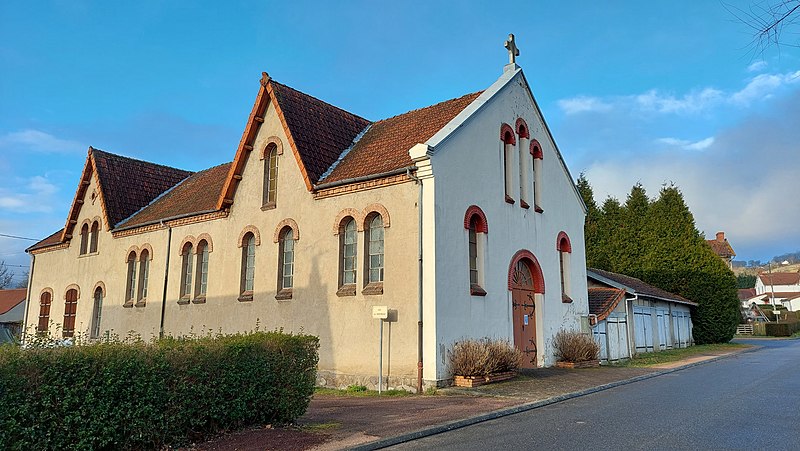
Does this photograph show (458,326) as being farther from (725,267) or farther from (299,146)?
(725,267)

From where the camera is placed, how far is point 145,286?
23406mm

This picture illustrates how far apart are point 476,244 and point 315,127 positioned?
22.8 feet

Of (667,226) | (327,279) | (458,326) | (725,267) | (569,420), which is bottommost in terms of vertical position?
(569,420)

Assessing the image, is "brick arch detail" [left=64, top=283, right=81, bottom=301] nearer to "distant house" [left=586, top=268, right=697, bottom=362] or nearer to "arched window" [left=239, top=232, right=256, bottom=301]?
"arched window" [left=239, top=232, right=256, bottom=301]

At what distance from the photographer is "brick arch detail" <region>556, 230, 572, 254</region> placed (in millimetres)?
20828

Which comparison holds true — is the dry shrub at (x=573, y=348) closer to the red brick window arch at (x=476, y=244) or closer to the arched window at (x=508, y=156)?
the red brick window arch at (x=476, y=244)

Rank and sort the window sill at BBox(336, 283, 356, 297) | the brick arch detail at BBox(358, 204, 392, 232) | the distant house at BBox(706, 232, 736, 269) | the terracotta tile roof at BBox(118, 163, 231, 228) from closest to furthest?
the brick arch detail at BBox(358, 204, 392, 232), the window sill at BBox(336, 283, 356, 297), the terracotta tile roof at BBox(118, 163, 231, 228), the distant house at BBox(706, 232, 736, 269)

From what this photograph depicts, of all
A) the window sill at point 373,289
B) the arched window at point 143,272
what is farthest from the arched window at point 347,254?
the arched window at point 143,272

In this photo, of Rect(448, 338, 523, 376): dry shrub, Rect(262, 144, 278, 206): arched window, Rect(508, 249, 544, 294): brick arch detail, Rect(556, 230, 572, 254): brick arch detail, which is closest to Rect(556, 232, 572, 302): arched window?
Rect(556, 230, 572, 254): brick arch detail

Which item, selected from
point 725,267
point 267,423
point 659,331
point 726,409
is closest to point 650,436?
point 726,409

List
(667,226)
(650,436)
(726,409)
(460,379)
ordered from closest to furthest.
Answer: (650,436)
(726,409)
(460,379)
(667,226)

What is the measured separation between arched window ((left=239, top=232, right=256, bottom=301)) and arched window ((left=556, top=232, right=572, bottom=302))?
34.9 ft

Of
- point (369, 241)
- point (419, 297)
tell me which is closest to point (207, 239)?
point (369, 241)

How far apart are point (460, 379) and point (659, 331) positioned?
66.6 feet
